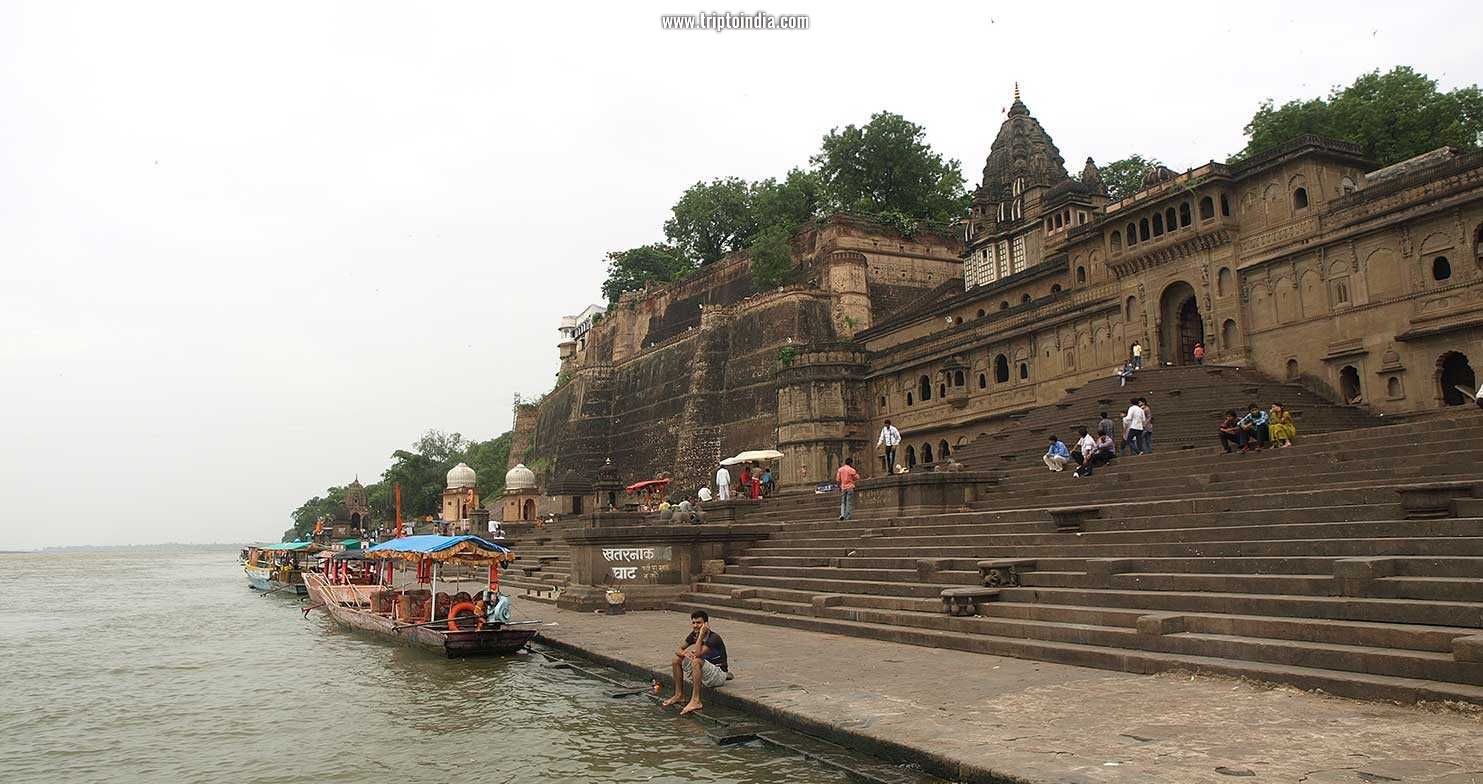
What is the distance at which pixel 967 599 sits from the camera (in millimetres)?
11969

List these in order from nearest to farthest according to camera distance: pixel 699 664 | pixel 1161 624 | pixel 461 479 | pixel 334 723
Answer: pixel 1161 624, pixel 699 664, pixel 334 723, pixel 461 479

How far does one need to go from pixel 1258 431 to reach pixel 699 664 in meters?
12.0

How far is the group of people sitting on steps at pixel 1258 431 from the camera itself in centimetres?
1628

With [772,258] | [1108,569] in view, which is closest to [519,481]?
[772,258]

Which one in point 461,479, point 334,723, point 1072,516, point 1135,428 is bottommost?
point 334,723

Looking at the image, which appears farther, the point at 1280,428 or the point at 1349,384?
the point at 1349,384

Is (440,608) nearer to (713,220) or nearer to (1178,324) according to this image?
(1178,324)

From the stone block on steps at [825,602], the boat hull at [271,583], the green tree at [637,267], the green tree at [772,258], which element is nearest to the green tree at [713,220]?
the green tree at [637,267]

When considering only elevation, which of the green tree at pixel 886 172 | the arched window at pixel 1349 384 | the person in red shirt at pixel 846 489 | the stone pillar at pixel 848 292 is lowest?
the person in red shirt at pixel 846 489

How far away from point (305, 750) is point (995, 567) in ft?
26.7

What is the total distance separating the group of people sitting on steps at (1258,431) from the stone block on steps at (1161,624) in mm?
7698

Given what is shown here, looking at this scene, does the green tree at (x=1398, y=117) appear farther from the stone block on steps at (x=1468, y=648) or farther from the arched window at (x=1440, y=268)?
the stone block on steps at (x=1468, y=648)

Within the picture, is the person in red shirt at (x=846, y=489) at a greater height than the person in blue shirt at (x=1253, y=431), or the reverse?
the person in blue shirt at (x=1253, y=431)

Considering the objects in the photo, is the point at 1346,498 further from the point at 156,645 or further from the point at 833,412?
the point at 833,412
